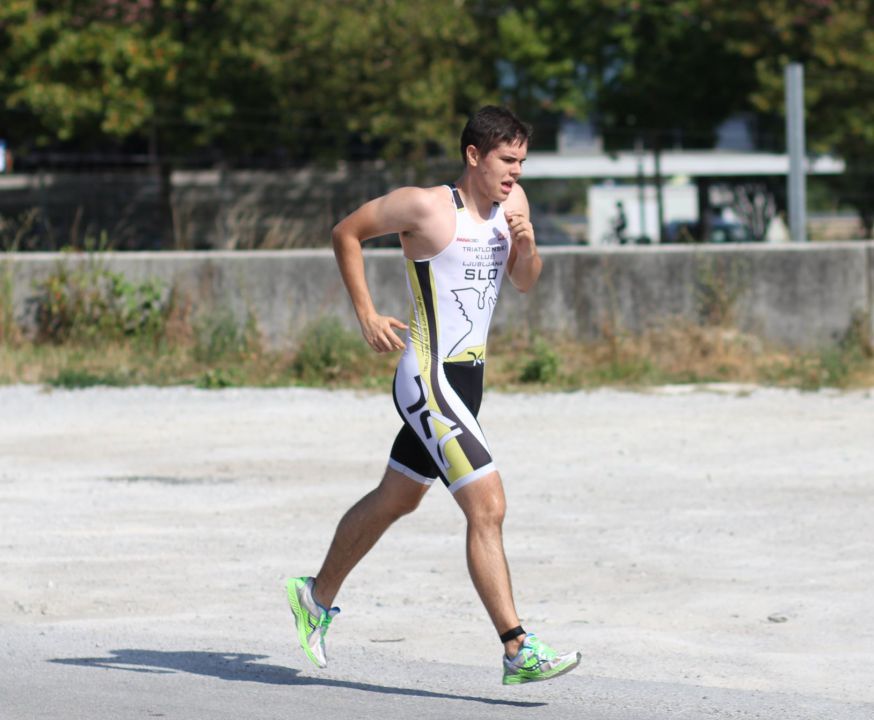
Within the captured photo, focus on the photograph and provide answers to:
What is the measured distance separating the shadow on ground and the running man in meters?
0.15

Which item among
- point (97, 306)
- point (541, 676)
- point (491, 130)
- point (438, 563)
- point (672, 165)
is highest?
point (672, 165)

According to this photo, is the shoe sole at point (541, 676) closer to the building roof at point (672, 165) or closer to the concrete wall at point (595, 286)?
the concrete wall at point (595, 286)

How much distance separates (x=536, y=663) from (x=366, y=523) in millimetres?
813

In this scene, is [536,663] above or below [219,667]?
above

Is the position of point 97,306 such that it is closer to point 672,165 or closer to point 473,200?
point 473,200

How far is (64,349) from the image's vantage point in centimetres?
1398

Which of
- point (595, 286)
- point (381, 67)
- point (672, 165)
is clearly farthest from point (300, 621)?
point (672, 165)

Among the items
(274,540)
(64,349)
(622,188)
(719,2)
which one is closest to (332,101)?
(719,2)

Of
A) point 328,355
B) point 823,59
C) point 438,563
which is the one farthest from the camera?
point 823,59

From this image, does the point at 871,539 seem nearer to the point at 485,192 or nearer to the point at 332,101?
the point at 485,192

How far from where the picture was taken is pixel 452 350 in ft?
17.1

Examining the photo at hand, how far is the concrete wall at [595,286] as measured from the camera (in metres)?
13.8

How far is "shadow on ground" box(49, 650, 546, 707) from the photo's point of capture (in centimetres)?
531

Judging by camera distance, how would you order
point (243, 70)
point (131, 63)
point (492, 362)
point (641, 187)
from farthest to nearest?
point (243, 70)
point (641, 187)
point (131, 63)
point (492, 362)
